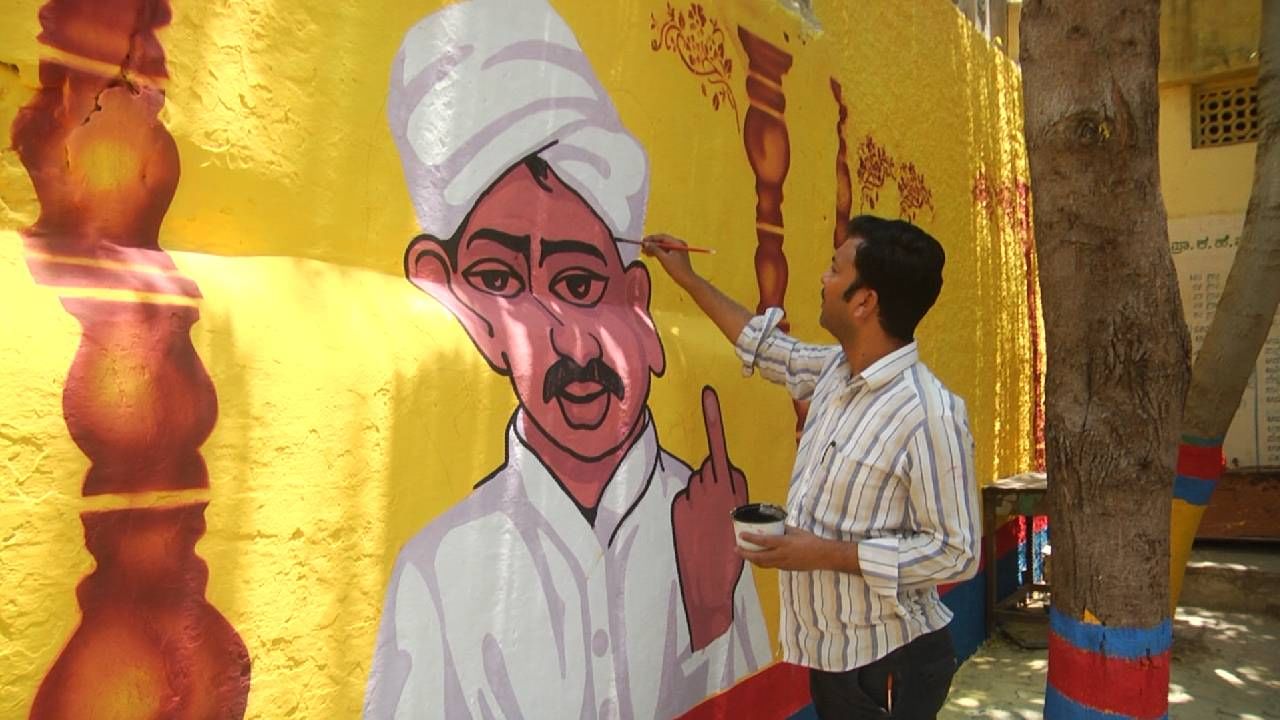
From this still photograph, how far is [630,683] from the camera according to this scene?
2592 mm

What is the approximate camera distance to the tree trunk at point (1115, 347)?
2.28 m

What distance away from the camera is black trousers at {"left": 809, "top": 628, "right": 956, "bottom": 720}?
2064 mm

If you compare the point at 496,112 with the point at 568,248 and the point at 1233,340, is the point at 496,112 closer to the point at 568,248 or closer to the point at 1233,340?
the point at 568,248

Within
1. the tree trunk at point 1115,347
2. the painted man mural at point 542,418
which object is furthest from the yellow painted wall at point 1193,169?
the painted man mural at point 542,418

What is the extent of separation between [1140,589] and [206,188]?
2239 mm

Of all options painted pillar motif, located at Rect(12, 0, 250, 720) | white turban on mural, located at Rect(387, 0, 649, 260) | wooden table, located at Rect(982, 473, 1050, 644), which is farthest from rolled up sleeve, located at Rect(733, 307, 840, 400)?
wooden table, located at Rect(982, 473, 1050, 644)

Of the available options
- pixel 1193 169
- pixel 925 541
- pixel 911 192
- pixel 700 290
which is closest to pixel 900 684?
pixel 925 541

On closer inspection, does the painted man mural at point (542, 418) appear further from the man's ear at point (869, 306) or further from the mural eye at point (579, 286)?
the man's ear at point (869, 306)

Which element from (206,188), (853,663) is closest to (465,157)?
(206,188)

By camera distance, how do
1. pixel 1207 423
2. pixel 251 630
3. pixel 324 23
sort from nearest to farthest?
pixel 251 630 → pixel 324 23 → pixel 1207 423

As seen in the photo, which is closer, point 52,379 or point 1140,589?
point 52,379

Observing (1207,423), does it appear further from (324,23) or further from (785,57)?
(324,23)

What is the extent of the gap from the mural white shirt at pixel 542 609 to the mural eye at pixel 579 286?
1.33 ft

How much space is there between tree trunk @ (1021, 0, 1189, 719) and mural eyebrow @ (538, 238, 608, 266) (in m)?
1.18
